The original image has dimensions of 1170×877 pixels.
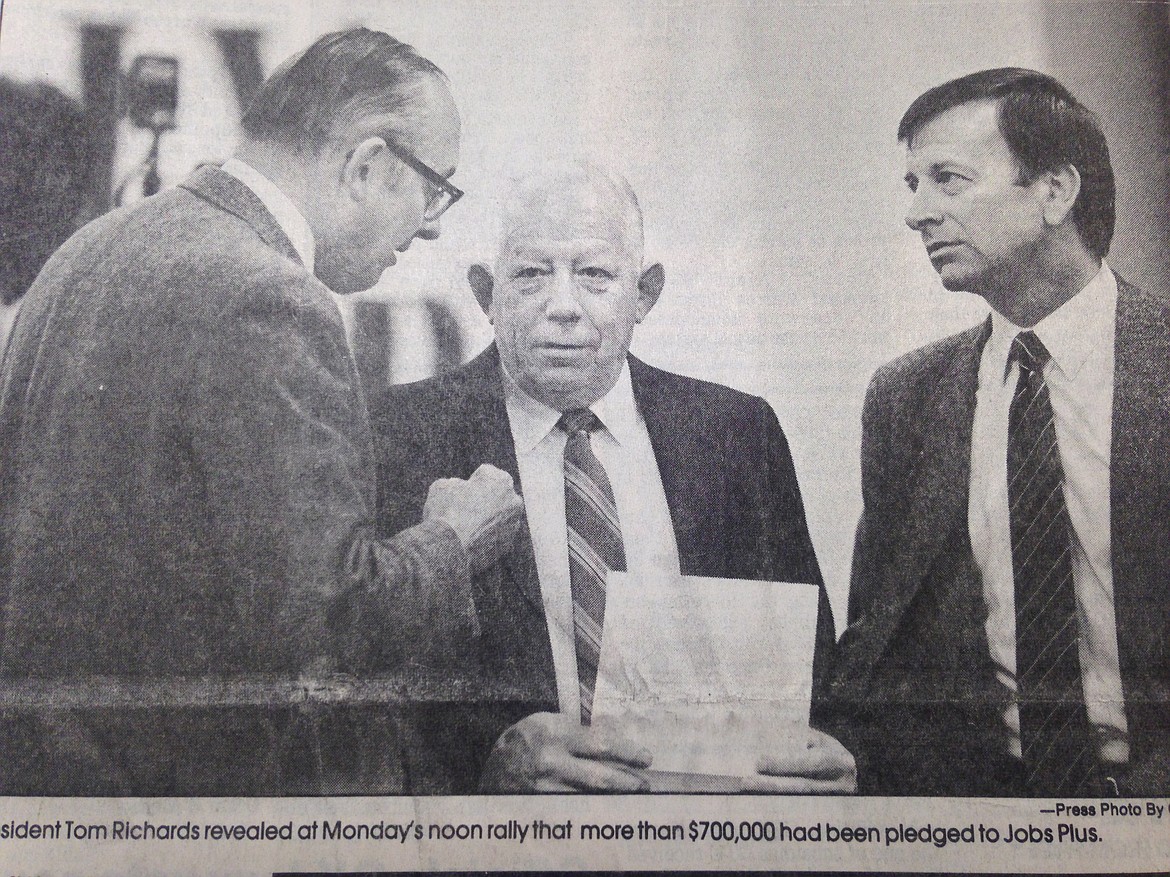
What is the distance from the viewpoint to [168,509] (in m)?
3.91

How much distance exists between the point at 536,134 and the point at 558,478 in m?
1.40

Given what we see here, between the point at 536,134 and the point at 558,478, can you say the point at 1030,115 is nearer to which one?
the point at 536,134

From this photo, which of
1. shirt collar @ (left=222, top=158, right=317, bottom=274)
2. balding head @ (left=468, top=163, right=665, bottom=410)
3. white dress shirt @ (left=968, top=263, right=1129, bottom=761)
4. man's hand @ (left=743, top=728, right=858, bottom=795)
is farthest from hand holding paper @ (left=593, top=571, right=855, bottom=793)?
shirt collar @ (left=222, top=158, right=317, bottom=274)

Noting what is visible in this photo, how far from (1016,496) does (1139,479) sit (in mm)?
497

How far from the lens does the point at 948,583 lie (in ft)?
13.5

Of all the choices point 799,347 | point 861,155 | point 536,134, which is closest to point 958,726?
point 799,347

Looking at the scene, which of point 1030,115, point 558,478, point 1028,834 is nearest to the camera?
point 1028,834

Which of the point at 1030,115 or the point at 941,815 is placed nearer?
the point at 941,815

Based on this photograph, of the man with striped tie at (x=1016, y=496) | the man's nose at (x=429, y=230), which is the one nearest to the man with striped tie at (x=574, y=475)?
the man's nose at (x=429, y=230)

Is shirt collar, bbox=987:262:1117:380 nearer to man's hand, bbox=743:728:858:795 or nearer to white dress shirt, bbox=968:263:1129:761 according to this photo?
white dress shirt, bbox=968:263:1129:761

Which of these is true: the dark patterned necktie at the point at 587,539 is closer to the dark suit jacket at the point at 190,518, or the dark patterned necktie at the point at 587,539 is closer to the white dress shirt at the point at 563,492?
the white dress shirt at the point at 563,492

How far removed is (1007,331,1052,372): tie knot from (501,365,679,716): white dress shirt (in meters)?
1.50

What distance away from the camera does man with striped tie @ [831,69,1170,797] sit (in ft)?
13.1

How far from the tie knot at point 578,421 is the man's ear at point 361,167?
1.16 metres
